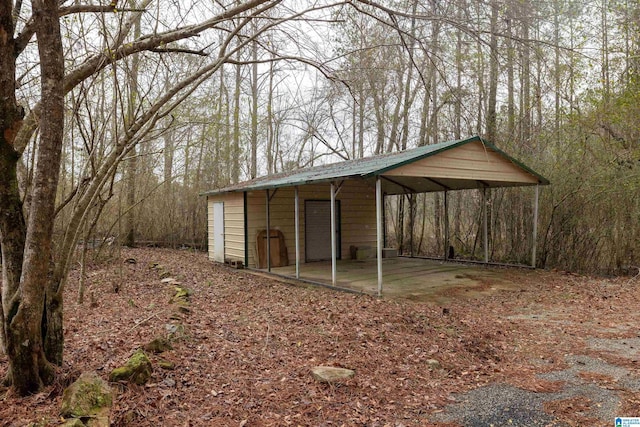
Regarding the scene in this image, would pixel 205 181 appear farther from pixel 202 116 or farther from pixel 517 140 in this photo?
pixel 517 140

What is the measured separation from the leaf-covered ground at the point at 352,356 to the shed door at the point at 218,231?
16.5 feet

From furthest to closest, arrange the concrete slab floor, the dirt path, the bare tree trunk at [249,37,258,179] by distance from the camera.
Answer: the bare tree trunk at [249,37,258,179], the concrete slab floor, the dirt path

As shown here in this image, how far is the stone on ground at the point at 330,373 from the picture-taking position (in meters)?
3.58

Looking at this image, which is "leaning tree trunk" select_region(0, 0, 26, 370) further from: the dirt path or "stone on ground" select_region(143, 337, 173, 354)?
the dirt path

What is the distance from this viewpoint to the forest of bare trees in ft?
10.6

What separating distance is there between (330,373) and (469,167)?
19.8 feet

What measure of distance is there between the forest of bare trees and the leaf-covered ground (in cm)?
97

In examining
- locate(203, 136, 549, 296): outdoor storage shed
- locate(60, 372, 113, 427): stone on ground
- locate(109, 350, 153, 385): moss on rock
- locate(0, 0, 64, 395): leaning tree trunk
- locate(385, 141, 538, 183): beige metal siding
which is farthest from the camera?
locate(203, 136, 549, 296): outdoor storage shed

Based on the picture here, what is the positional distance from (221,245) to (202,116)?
376 centimetres

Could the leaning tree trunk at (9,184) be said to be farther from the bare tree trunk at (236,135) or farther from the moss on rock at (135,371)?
the bare tree trunk at (236,135)

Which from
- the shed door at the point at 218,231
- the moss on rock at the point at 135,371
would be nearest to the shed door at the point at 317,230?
the shed door at the point at 218,231

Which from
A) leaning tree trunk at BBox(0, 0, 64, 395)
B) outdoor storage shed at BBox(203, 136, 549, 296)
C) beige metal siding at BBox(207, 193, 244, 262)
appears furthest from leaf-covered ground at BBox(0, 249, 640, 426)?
beige metal siding at BBox(207, 193, 244, 262)

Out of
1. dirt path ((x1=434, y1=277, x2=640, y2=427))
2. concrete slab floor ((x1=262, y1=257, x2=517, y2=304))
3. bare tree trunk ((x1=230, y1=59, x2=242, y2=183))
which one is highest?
bare tree trunk ((x1=230, y1=59, x2=242, y2=183))

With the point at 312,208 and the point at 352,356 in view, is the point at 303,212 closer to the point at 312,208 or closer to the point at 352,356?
the point at 312,208
